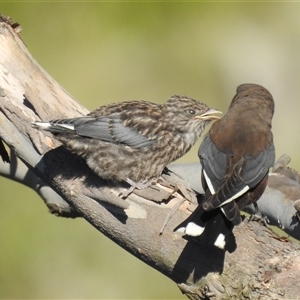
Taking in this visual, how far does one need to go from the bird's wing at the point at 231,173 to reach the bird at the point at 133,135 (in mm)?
400


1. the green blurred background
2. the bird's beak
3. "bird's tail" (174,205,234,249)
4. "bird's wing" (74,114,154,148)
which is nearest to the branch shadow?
"bird's wing" (74,114,154,148)

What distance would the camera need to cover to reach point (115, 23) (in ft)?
37.7

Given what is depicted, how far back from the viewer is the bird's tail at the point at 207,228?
477cm

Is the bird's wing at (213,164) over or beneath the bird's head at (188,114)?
beneath

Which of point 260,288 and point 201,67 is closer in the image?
point 260,288

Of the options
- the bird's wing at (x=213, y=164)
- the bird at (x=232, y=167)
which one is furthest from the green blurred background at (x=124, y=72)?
the bird's wing at (x=213, y=164)

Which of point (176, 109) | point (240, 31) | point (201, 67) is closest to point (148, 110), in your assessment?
point (176, 109)

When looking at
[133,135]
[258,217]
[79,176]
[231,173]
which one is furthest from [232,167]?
[79,176]

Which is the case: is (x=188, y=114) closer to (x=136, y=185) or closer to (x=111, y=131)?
(x=111, y=131)

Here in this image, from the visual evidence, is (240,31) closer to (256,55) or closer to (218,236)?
(256,55)

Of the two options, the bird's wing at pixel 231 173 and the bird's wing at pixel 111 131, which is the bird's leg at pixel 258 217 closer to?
the bird's wing at pixel 231 173

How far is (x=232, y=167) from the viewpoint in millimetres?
5230

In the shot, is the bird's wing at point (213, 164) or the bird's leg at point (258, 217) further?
the bird's leg at point (258, 217)

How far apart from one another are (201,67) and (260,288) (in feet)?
22.0
